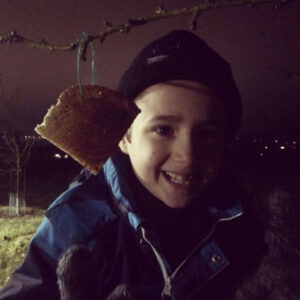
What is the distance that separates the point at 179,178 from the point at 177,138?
276mm

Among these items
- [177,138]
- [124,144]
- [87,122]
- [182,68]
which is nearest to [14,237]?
[124,144]

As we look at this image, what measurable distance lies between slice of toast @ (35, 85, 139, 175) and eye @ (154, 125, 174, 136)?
701 mm

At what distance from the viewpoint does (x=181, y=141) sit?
191 centimetres

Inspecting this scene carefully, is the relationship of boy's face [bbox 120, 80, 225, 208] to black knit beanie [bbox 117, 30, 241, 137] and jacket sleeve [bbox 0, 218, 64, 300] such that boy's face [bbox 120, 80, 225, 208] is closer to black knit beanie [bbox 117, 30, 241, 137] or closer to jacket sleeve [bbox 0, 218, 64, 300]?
black knit beanie [bbox 117, 30, 241, 137]

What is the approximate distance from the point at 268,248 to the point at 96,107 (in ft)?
5.50

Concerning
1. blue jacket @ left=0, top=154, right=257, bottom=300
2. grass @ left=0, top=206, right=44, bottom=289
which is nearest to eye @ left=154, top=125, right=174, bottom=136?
blue jacket @ left=0, top=154, right=257, bottom=300

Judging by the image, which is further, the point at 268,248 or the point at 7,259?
the point at 7,259

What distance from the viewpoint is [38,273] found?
202 cm

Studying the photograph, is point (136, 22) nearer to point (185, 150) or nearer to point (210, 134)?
point (185, 150)

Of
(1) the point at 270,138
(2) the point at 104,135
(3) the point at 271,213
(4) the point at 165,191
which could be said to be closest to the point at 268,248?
(3) the point at 271,213

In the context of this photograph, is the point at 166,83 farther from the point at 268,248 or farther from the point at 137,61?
the point at 268,248

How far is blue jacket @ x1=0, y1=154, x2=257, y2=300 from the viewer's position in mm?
2051

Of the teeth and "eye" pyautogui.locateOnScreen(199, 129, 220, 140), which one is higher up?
"eye" pyautogui.locateOnScreen(199, 129, 220, 140)

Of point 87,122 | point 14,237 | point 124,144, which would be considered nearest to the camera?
point 87,122
